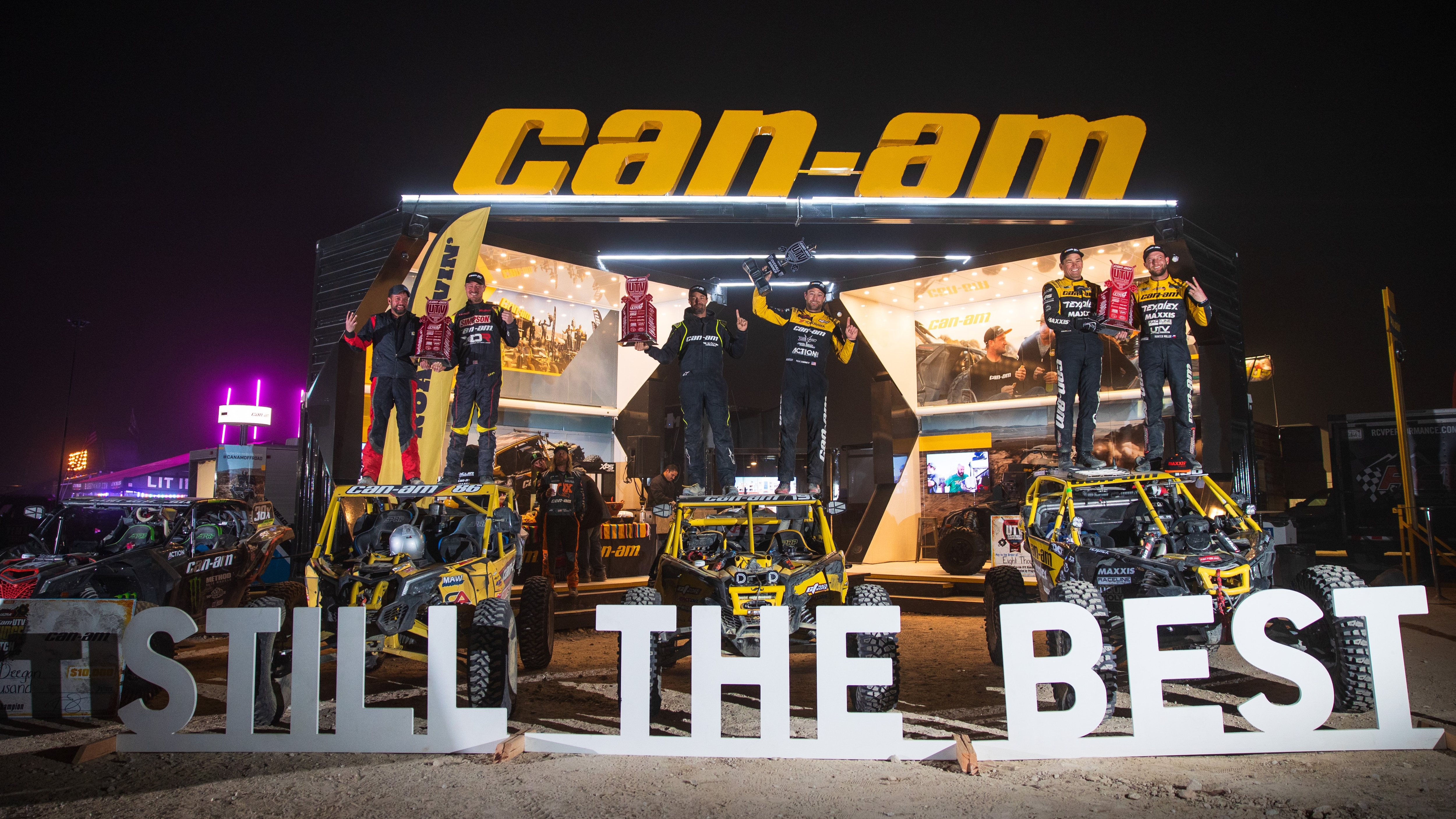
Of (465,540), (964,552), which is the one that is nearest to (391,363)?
(465,540)

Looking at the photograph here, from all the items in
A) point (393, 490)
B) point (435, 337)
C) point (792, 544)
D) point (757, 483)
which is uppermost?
point (435, 337)

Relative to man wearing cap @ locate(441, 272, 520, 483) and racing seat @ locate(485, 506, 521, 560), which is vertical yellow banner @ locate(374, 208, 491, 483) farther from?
racing seat @ locate(485, 506, 521, 560)

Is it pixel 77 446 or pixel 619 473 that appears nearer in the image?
pixel 619 473

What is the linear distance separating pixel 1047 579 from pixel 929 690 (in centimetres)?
127

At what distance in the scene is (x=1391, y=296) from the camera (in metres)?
9.67

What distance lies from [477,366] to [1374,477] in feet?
44.1

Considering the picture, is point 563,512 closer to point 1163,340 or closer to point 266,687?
point 266,687

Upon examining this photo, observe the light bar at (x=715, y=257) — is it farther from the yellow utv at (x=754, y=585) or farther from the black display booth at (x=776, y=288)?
the yellow utv at (x=754, y=585)

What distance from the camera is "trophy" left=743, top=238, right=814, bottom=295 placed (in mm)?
7516

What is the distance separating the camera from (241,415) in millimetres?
37500

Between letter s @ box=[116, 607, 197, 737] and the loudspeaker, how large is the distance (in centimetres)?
789

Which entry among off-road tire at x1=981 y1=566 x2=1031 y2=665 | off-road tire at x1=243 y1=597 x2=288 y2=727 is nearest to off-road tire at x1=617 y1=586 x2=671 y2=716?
off-road tire at x1=243 y1=597 x2=288 y2=727

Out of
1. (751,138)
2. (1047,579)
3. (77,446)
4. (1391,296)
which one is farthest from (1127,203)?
(77,446)

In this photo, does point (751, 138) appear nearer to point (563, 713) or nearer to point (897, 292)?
point (897, 292)
